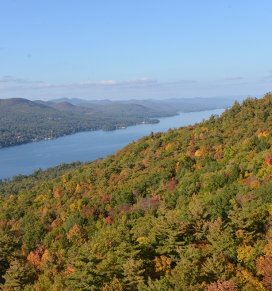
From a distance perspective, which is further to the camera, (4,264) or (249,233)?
(4,264)

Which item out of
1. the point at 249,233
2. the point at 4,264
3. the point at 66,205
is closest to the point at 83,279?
the point at 249,233

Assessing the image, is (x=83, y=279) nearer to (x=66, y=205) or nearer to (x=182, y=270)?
(x=182, y=270)

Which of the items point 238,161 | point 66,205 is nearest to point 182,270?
point 238,161

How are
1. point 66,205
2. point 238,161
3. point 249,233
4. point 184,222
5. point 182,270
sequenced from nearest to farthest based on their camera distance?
point 182,270, point 249,233, point 184,222, point 238,161, point 66,205

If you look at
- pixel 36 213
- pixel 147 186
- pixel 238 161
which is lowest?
pixel 36 213

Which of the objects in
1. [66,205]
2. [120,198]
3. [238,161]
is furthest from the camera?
[66,205]

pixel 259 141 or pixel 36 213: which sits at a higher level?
pixel 259 141
